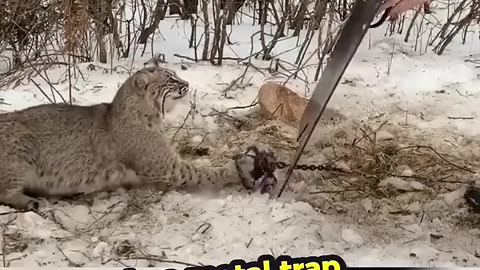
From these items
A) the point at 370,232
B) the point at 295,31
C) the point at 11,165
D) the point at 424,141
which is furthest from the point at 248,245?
the point at 295,31

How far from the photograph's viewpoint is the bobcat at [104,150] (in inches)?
148

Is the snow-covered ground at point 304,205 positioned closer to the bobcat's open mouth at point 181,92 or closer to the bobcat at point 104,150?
the bobcat at point 104,150

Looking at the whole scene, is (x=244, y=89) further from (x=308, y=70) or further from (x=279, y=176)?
(x=279, y=176)

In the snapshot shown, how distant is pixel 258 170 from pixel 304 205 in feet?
1.26

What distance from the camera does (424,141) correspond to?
4488mm

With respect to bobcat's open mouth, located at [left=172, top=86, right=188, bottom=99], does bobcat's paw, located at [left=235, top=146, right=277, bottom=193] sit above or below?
below

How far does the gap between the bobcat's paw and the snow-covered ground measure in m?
0.09

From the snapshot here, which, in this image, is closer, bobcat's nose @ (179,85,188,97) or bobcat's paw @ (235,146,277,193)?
bobcat's paw @ (235,146,277,193)

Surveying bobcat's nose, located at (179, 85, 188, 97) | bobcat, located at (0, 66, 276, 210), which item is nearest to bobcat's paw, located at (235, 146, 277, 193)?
bobcat, located at (0, 66, 276, 210)

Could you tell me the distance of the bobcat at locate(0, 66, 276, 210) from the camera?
3758 mm

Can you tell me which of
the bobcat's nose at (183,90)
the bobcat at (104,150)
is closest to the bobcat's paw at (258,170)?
the bobcat at (104,150)

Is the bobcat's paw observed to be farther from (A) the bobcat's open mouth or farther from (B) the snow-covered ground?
(A) the bobcat's open mouth

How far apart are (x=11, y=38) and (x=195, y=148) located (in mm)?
2275

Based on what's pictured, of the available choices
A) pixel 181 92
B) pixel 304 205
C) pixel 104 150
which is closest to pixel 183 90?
pixel 181 92
